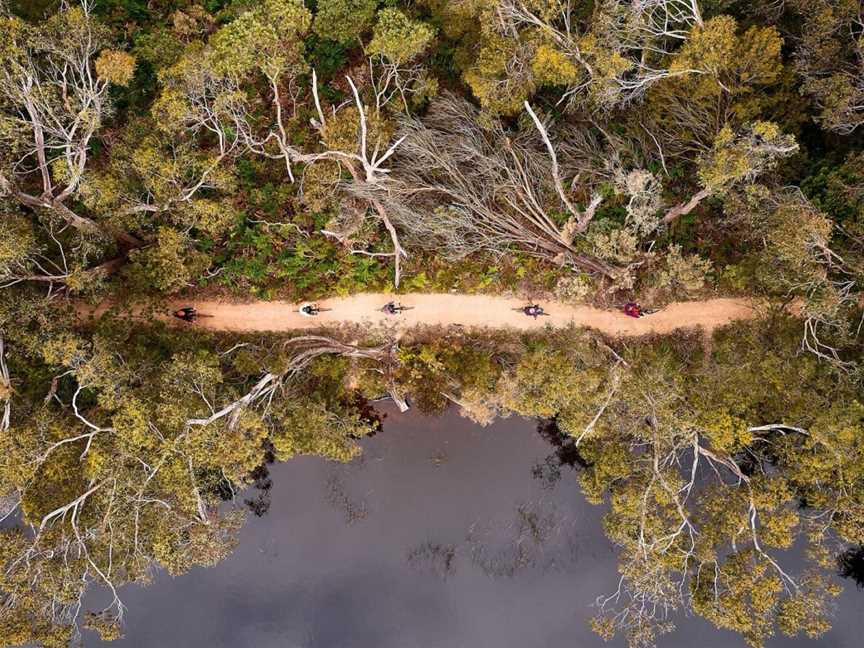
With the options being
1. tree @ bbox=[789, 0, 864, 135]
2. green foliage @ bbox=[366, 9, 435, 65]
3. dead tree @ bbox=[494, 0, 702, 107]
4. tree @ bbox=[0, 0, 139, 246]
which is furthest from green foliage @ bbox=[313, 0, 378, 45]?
tree @ bbox=[789, 0, 864, 135]

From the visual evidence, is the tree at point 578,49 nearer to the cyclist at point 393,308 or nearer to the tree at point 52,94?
the cyclist at point 393,308

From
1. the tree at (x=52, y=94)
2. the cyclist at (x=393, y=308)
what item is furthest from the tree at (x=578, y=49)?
the tree at (x=52, y=94)

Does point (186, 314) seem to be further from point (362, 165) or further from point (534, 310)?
point (534, 310)

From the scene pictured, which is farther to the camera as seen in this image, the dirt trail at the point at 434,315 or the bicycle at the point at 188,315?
the dirt trail at the point at 434,315

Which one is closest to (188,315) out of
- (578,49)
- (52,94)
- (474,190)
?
(52,94)

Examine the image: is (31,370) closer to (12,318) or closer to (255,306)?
(12,318)

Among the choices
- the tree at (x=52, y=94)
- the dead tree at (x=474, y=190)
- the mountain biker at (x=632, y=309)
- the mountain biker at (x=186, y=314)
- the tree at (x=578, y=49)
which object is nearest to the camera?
the tree at (x=52, y=94)

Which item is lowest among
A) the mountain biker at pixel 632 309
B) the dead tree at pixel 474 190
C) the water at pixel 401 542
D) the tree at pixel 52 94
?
the water at pixel 401 542
